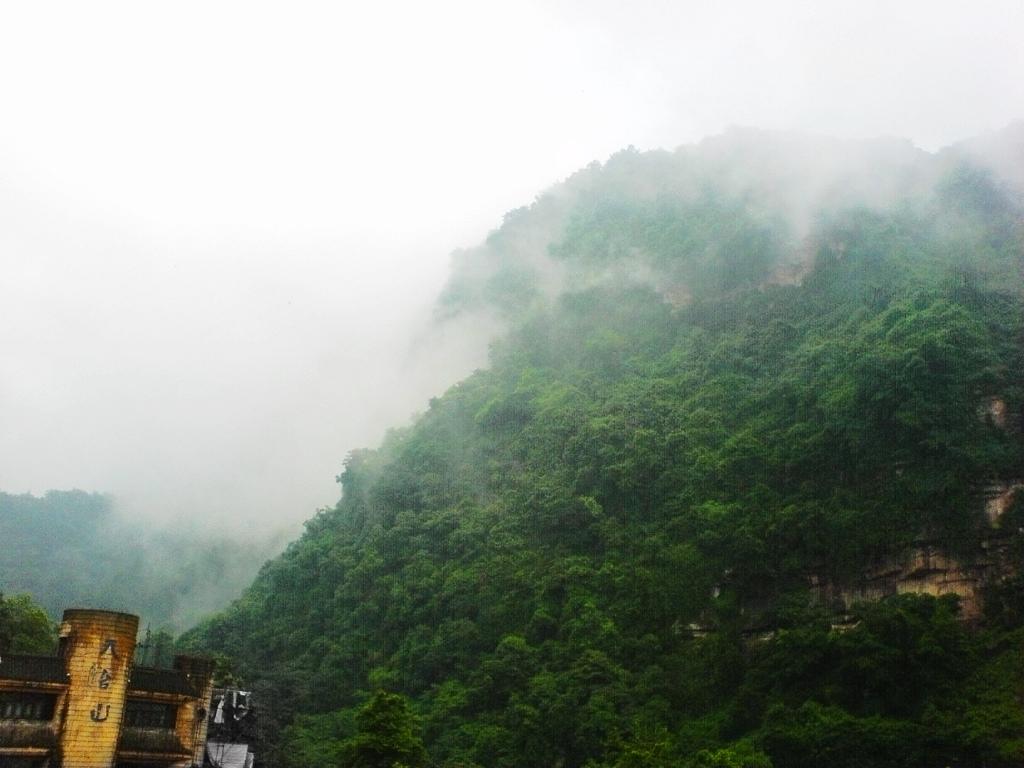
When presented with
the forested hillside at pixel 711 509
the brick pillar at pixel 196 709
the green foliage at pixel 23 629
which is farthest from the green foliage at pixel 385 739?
the green foliage at pixel 23 629

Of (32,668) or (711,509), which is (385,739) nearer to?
(32,668)

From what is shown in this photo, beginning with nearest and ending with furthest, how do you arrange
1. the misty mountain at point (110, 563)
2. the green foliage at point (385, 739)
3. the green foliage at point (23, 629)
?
1. the green foliage at point (385, 739)
2. the green foliage at point (23, 629)
3. the misty mountain at point (110, 563)

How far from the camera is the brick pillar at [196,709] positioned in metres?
33.5

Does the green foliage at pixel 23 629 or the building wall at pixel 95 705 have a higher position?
the green foliage at pixel 23 629

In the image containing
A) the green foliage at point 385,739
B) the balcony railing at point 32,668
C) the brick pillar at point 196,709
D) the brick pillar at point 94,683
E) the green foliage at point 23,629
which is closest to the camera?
the balcony railing at point 32,668

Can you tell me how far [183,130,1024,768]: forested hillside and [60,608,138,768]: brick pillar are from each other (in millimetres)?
14403

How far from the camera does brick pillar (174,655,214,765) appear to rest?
110 feet

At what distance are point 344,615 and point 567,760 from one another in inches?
871

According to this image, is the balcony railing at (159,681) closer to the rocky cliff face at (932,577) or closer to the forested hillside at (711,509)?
the forested hillside at (711,509)

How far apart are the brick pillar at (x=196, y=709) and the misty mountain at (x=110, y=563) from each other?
51826 millimetres

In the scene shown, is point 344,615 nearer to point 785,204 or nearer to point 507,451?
point 507,451

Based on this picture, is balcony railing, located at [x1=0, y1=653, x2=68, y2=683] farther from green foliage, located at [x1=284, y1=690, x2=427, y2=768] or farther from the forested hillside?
the forested hillside

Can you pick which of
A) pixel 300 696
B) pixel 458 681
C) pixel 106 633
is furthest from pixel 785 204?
pixel 106 633

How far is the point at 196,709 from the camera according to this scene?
3397 cm
